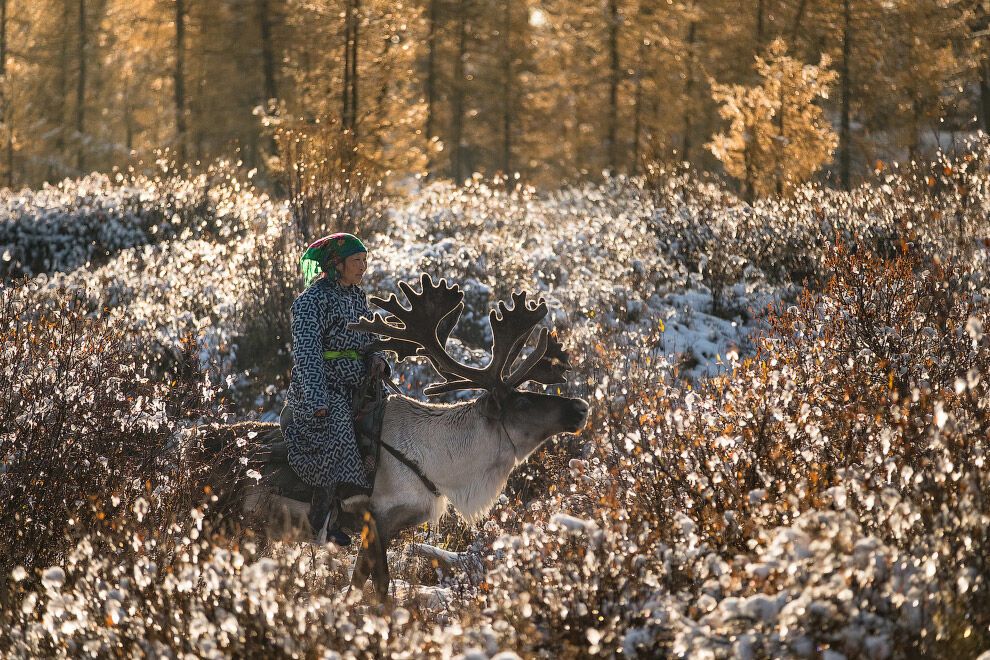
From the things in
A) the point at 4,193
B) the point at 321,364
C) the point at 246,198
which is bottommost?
the point at 4,193

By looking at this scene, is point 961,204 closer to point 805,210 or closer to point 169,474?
point 805,210

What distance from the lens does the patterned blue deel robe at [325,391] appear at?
557 centimetres

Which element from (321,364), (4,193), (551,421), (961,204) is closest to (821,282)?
(961,204)

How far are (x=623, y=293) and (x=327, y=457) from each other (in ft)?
20.9

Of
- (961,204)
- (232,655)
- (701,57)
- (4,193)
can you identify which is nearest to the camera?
(232,655)

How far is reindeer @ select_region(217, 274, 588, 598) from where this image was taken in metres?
5.71

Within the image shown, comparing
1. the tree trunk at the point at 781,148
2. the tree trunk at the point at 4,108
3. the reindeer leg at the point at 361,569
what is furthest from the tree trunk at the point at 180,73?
the reindeer leg at the point at 361,569

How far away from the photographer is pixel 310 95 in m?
23.0

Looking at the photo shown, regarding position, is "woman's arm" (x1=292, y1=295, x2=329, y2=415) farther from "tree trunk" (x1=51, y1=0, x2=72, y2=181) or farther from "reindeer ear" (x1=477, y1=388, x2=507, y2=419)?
"tree trunk" (x1=51, y1=0, x2=72, y2=181)

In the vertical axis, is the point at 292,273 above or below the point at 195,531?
below

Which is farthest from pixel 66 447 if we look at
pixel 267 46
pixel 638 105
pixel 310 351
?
pixel 638 105

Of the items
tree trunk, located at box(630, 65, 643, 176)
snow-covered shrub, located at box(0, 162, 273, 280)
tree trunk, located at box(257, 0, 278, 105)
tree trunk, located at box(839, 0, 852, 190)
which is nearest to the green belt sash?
snow-covered shrub, located at box(0, 162, 273, 280)

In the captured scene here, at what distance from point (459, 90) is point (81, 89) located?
1408 cm

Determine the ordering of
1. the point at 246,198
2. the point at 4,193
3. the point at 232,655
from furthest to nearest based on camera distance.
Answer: the point at 4,193 → the point at 246,198 → the point at 232,655
